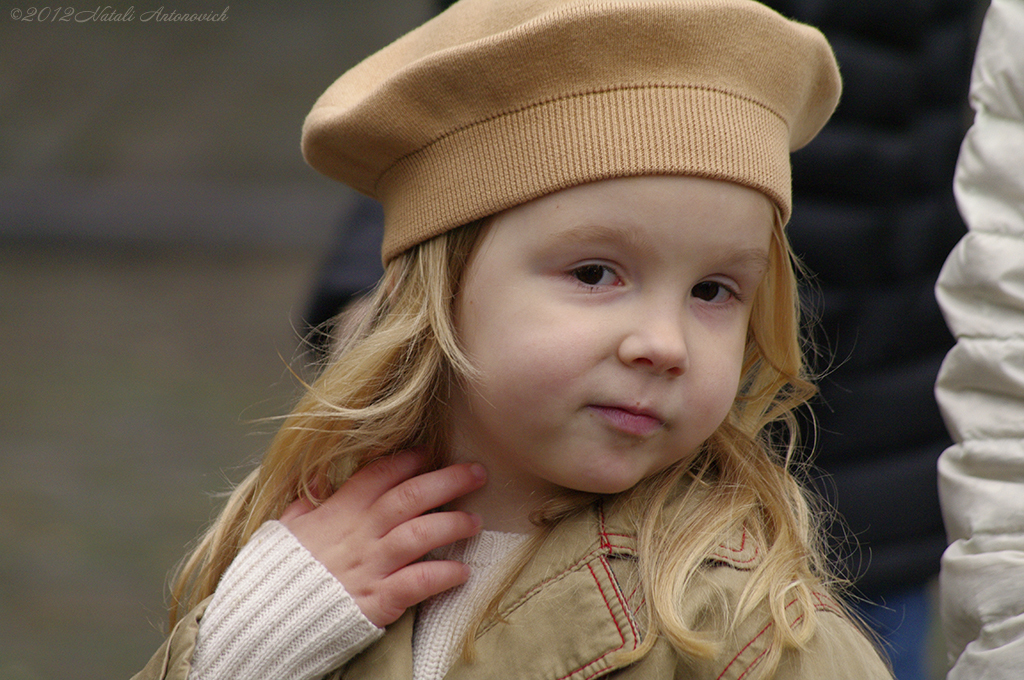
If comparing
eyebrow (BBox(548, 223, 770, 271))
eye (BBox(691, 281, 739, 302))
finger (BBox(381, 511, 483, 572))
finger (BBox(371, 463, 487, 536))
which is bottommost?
finger (BBox(381, 511, 483, 572))

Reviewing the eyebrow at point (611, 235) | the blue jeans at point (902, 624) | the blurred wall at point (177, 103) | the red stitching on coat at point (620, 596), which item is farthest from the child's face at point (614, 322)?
the blurred wall at point (177, 103)

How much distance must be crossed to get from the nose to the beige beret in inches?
7.3

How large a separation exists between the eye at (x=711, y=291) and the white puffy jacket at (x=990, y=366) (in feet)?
0.99

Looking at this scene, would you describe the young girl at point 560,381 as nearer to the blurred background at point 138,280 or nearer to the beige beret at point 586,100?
the beige beret at point 586,100

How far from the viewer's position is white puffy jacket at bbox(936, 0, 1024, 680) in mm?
1173

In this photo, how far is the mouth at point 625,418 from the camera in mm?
1352

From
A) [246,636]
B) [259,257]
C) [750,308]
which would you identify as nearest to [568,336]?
[750,308]

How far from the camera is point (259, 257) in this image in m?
8.63

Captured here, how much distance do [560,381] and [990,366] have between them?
1.64 ft

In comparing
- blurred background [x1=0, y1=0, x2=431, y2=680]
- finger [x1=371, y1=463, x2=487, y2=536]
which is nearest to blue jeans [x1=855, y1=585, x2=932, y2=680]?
finger [x1=371, y1=463, x2=487, y2=536]

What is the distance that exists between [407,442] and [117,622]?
2635mm
